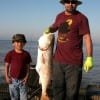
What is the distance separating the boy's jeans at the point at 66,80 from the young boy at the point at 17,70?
0.86 m

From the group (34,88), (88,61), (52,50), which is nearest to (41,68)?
(52,50)

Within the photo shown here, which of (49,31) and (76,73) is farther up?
(49,31)

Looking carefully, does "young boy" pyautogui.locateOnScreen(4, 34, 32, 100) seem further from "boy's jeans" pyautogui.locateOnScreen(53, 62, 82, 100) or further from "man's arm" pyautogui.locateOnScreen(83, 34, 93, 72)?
"man's arm" pyautogui.locateOnScreen(83, 34, 93, 72)

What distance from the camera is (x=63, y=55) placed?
24.0 feet

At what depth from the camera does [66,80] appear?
738cm

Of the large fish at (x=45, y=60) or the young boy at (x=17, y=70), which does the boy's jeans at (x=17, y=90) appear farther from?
the large fish at (x=45, y=60)

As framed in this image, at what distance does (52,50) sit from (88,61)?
1.02 meters

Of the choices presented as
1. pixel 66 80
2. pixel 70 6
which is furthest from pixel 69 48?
pixel 70 6

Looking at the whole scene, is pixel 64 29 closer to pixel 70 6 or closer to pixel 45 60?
pixel 70 6

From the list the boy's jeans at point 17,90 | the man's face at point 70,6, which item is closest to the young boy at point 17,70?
the boy's jeans at point 17,90

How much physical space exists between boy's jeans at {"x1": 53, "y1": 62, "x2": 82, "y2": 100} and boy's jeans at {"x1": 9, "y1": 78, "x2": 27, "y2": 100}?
842 mm

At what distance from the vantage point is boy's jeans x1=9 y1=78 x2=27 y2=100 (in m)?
7.95

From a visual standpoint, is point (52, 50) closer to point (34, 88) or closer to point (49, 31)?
point (49, 31)

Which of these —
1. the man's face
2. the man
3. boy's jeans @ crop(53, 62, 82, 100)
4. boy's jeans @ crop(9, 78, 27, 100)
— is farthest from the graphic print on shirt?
boy's jeans @ crop(9, 78, 27, 100)
